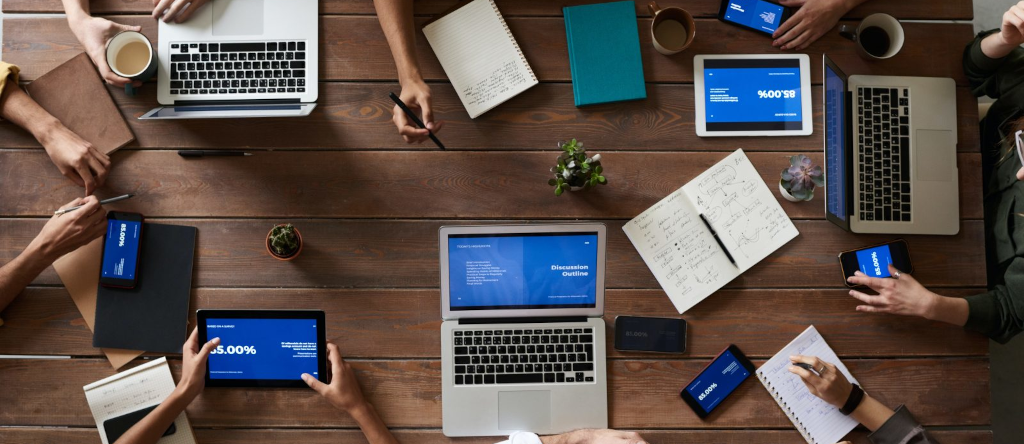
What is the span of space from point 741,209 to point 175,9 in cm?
165

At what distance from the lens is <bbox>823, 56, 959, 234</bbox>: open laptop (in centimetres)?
166

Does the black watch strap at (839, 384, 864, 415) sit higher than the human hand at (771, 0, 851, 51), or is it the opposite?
the human hand at (771, 0, 851, 51)

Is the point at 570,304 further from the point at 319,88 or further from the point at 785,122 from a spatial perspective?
the point at 319,88

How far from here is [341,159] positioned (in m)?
1.68

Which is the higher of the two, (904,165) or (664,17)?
(664,17)

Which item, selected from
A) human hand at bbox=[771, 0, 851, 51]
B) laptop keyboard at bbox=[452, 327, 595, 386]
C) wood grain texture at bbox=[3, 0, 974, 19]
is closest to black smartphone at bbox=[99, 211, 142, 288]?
wood grain texture at bbox=[3, 0, 974, 19]

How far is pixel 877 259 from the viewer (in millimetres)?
1652

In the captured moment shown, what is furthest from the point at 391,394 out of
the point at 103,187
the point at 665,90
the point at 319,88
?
the point at 665,90

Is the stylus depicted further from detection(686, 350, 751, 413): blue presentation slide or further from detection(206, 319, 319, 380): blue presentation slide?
detection(686, 350, 751, 413): blue presentation slide

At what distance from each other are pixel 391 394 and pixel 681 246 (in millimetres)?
891

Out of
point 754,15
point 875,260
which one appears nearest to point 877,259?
point 875,260

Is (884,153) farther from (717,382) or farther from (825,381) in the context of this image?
(717,382)

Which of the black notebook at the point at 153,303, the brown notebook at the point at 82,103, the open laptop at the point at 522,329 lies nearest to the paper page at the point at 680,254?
the open laptop at the point at 522,329

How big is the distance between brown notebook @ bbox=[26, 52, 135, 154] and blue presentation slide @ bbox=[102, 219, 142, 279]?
8.6 inches
